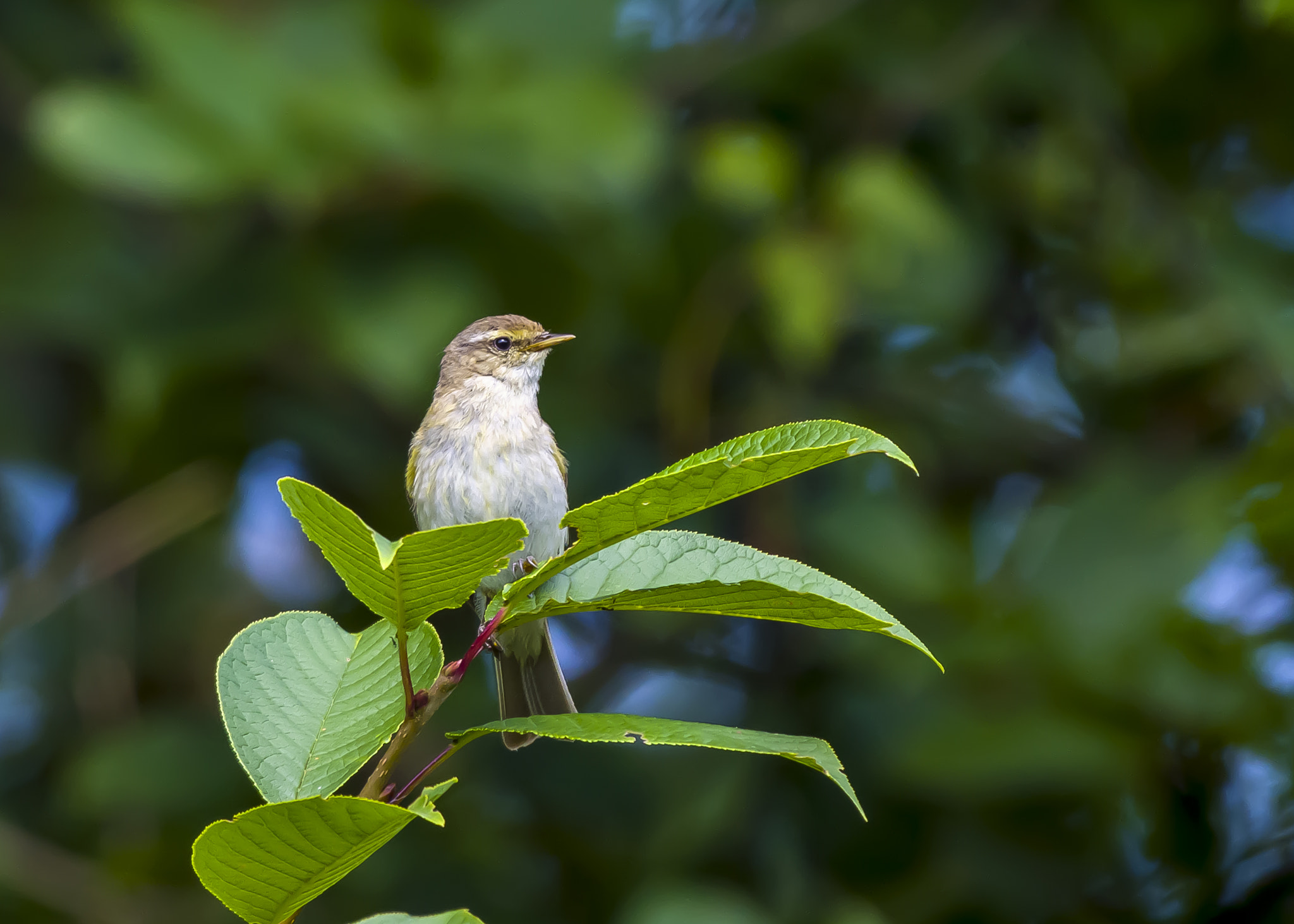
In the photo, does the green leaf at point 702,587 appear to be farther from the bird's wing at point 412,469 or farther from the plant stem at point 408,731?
the bird's wing at point 412,469

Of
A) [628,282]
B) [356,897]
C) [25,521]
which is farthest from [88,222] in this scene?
[356,897]

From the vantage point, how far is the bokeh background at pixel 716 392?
169 inches

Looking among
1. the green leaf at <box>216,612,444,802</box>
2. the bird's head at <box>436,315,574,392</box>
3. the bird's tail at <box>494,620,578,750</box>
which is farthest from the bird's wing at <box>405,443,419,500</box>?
the green leaf at <box>216,612,444,802</box>

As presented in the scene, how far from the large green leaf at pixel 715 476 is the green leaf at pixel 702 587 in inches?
2.7

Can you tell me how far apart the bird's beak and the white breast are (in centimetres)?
16

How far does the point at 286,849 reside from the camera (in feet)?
4.32

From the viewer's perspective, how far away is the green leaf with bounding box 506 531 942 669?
1.38 metres

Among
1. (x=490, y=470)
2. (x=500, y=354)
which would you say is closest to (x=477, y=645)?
(x=490, y=470)

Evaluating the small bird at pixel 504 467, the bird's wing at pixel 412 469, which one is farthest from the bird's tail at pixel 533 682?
the bird's wing at pixel 412 469

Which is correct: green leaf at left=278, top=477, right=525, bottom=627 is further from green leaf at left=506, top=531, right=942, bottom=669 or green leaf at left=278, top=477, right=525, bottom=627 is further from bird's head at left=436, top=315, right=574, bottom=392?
bird's head at left=436, top=315, right=574, bottom=392

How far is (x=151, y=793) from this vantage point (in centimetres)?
461

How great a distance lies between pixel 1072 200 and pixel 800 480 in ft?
5.64

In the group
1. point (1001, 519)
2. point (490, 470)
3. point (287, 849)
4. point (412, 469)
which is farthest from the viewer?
point (1001, 519)

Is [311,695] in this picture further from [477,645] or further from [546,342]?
[546,342]
